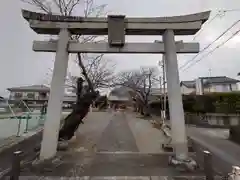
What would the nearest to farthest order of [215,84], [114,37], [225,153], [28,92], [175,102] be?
[175,102] → [114,37] → [225,153] → [215,84] → [28,92]

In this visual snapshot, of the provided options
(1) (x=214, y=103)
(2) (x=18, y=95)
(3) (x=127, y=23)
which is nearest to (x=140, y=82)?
(1) (x=214, y=103)

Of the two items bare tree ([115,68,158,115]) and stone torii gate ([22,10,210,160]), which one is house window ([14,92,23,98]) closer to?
bare tree ([115,68,158,115])

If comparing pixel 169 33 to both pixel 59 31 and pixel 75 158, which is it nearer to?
pixel 59 31

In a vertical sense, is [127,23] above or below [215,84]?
below

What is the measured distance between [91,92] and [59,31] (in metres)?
3.38

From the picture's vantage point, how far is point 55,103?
22.1 feet

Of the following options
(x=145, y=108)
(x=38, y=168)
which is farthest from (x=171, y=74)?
(x=145, y=108)

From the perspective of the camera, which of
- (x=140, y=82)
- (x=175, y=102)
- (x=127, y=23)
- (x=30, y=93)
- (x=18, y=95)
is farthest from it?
(x=18, y=95)

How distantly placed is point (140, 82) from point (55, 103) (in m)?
26.2

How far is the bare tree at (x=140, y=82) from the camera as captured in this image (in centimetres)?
2901

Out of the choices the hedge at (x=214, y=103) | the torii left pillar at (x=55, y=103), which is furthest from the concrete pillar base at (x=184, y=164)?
the hedge at (x=214, y=103)

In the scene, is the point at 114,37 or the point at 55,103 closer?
the point at 55,103

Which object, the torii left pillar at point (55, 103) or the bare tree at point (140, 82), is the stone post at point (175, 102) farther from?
the bare tree at point (140, 82)

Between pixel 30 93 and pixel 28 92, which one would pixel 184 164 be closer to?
pixel 30 93
